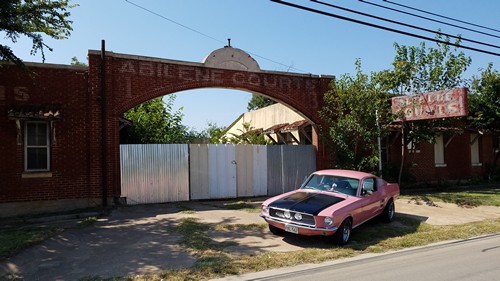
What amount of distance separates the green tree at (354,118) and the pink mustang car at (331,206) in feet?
17.8

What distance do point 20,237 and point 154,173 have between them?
585cm

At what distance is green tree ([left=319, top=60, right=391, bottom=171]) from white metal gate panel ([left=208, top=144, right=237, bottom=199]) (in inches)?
161

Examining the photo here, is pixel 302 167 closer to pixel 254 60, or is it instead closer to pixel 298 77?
pixel 298 77

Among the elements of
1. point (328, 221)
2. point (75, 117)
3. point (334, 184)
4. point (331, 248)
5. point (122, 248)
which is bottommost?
point (331, 248)

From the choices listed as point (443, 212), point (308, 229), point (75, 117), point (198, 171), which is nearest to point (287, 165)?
point (198, 171)

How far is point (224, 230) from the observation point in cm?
987

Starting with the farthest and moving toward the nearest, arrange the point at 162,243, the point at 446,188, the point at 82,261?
1. the point at 446,188
2. the point at 162,243
3. the point at 82,261

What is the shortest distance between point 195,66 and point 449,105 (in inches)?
379

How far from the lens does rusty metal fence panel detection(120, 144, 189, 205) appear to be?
14000mm

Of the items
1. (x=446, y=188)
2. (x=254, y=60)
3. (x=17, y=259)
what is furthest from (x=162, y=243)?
(x=446, y=188)

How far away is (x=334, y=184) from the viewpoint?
389 inches

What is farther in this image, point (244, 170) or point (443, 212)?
point (244, 170)

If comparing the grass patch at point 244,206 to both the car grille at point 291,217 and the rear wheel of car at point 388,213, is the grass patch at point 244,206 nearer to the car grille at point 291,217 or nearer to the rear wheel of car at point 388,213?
the rear wheel of car at point 388,213

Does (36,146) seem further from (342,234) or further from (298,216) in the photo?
(342,234)
